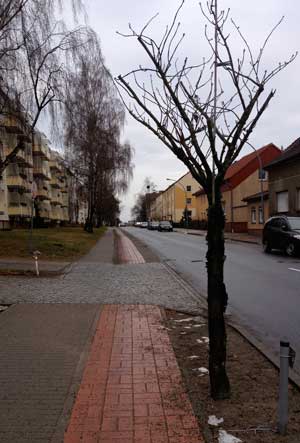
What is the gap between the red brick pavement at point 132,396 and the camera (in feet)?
11.3

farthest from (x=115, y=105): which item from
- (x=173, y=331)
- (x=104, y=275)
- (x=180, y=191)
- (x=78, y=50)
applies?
(x=180, y=191)

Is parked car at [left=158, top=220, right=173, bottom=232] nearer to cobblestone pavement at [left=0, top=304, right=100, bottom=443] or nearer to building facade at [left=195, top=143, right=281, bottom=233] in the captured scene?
building facade at [left=195, top=143, right=281, bottom=233]

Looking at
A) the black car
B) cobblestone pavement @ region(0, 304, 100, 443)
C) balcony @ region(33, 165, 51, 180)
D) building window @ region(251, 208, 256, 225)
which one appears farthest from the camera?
balcony @ region(33, 165, 51, 180)

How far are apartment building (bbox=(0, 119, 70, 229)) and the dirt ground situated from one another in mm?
12428

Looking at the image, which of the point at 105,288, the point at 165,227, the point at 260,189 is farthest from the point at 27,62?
the point at 165,227

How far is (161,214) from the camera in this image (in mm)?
128875

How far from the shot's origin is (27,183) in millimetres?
58719

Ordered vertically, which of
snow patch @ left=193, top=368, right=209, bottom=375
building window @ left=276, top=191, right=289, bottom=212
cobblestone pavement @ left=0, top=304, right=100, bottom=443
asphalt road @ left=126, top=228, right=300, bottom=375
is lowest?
asphalt road @ left=126, top=228, right=300, bottom=375

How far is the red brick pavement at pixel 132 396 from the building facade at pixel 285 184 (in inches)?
1053

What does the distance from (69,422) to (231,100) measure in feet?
10.8

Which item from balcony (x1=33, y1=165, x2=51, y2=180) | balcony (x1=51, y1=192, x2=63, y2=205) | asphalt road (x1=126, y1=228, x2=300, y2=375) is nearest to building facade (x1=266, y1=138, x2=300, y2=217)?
asphalt road (x1=126, y1=228, x2=300, y2=375)

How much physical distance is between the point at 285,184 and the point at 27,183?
35626 millimetres

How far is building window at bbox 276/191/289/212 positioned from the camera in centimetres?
3319

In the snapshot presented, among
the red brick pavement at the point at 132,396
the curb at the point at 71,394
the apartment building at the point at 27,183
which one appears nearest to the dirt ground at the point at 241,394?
the red brick pavement at the point at 132,396
